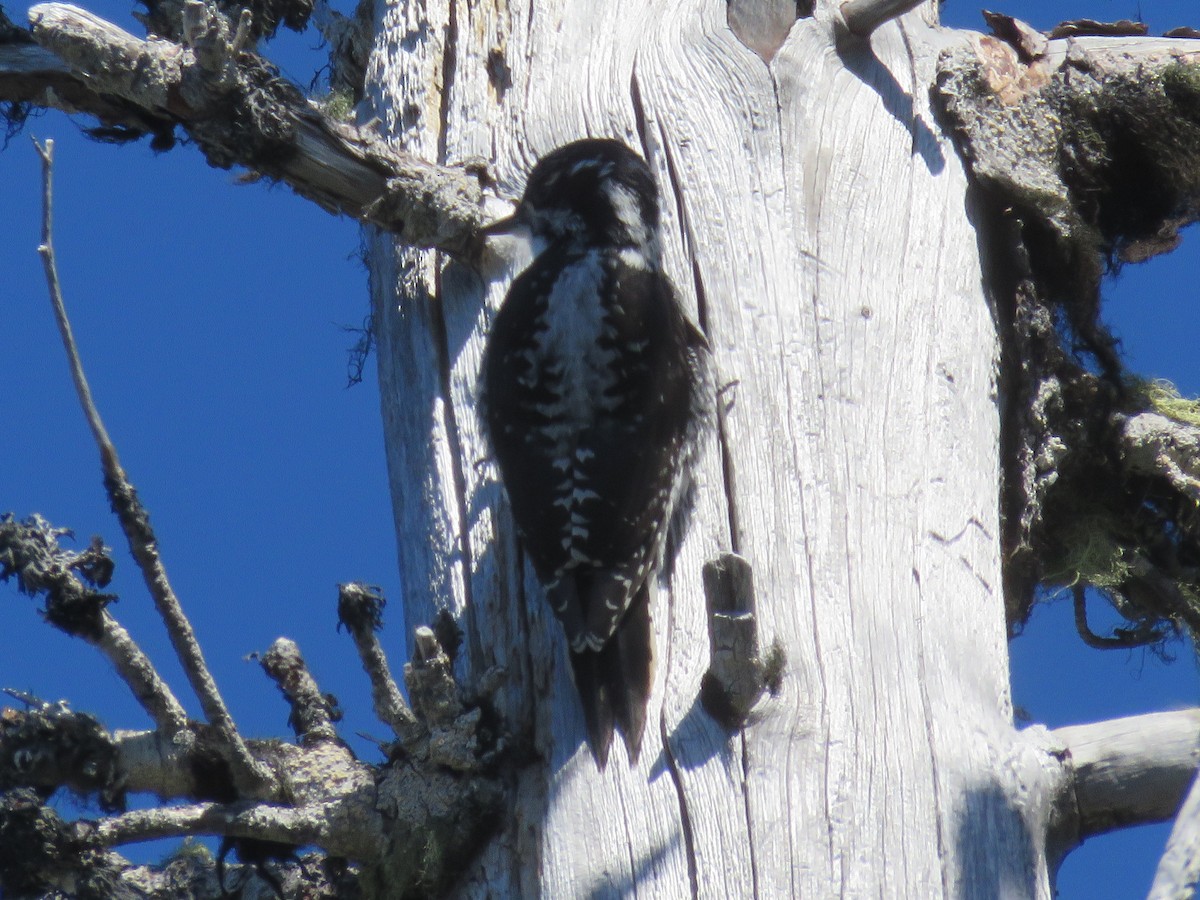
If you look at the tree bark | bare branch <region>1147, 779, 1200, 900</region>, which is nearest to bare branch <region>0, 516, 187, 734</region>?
the tree bark

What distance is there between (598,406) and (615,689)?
2.49 feet

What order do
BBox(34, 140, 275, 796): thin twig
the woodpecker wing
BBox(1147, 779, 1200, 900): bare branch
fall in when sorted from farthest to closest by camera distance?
1. the woodpecker wing
2. BBox(34, 140, 275, 796): thin twig
3. BBox(1147, 779, 1200, 900): bare branch

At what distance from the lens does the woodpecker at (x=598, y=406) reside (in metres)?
2.69

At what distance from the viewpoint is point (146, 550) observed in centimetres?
231

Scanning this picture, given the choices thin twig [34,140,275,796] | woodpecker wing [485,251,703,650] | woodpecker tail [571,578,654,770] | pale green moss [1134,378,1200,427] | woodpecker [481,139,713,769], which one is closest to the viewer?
thin twig [34,140,275,796]

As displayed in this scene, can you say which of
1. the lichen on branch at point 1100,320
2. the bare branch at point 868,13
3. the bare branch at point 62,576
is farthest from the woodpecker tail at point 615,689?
the bare branch at point 868,13

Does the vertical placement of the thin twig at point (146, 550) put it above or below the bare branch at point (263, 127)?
below

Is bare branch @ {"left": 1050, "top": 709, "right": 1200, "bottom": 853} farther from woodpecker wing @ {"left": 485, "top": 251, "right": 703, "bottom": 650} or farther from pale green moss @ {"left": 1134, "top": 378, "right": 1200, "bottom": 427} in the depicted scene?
pale green moss @ {"left": 1134, "top": 378, "right": 1200, "bottom": 427}

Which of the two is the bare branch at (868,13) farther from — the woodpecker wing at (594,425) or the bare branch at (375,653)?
the bare branch at (375,653)

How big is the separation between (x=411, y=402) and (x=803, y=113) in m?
1.20

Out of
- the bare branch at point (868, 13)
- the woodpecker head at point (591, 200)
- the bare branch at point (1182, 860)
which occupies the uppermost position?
the bare branch at point (868, 13)

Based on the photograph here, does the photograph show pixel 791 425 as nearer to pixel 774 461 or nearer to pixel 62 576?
pixel 774 461

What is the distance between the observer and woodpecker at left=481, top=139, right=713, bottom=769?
269cm

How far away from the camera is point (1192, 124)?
175 inches
